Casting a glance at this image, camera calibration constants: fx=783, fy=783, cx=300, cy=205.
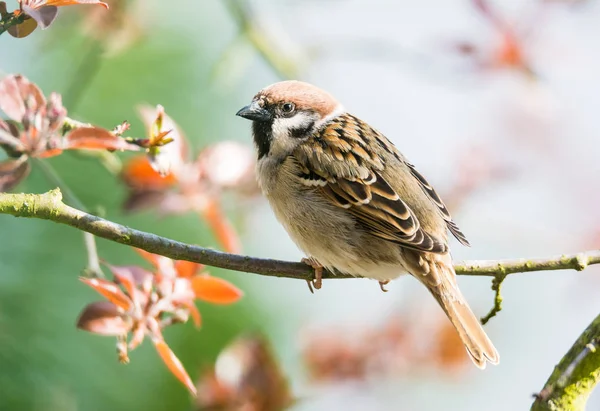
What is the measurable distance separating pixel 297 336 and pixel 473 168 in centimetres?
120

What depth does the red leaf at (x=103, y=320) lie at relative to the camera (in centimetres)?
195

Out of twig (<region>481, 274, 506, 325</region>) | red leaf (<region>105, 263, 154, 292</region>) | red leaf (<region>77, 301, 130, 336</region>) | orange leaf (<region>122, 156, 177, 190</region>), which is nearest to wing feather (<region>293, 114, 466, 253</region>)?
twig (<region>481, 274, 506, 325</region>)

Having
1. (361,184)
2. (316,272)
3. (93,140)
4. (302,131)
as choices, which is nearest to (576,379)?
(316,272)

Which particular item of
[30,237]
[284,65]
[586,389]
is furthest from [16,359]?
[586,389]

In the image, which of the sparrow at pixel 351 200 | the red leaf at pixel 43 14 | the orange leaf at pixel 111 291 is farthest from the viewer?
the sparrow at pixel 351 200

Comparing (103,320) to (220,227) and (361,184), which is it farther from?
(361,184)

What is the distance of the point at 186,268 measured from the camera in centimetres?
210

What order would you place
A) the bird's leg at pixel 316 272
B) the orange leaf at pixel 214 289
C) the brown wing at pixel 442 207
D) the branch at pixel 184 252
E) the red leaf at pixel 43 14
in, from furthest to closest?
the brown wing at pixel 442 207 < the bird's leg at pixel 316 272 < the orange leaf at pixel 214 289 < the branch at pixel 184 252 < the red leaf at pixel 43 14

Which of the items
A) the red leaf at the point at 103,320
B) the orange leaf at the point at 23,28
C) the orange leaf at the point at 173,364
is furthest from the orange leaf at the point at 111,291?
the orange leaf at the point at 23,28

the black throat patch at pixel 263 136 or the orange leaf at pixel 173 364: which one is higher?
the black throat patch at pixel 263 136

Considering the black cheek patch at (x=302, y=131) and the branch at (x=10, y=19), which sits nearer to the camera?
the branch at (x=10, y=19)

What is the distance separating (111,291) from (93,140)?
0.38 metres

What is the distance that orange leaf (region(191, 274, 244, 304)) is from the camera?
2.11 meters

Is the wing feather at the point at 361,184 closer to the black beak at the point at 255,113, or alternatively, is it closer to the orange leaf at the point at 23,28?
the black beak at the point at 255,113
